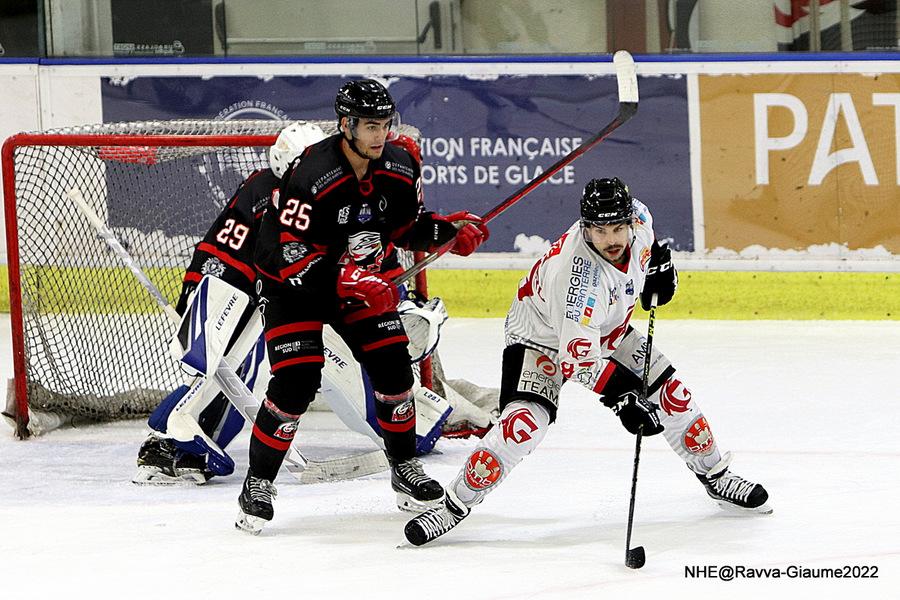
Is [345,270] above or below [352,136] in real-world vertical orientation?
below

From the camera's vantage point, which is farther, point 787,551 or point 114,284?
point 114,284

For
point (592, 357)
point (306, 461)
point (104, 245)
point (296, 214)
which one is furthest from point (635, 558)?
point (104, 245)

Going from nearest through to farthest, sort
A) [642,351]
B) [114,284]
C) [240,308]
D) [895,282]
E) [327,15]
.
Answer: [642,351] → [240,308] → [114,284] → [895,282] → [327,15]

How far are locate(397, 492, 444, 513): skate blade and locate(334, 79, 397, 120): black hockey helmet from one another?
97cm

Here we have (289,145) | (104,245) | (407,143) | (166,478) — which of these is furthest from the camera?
(104,245)

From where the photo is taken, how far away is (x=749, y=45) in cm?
598

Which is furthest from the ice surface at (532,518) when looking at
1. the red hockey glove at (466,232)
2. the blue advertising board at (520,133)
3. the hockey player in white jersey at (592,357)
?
the blue advertising board at (520,133)

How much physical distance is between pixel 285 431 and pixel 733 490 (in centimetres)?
110

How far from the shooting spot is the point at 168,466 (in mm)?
4141

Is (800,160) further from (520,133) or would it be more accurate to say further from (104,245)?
(104,245)

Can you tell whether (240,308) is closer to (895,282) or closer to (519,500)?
(519,500)

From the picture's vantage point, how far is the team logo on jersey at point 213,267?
4.15 metres

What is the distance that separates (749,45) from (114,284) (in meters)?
2.71

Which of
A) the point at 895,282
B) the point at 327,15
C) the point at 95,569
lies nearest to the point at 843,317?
the point at 895,282
